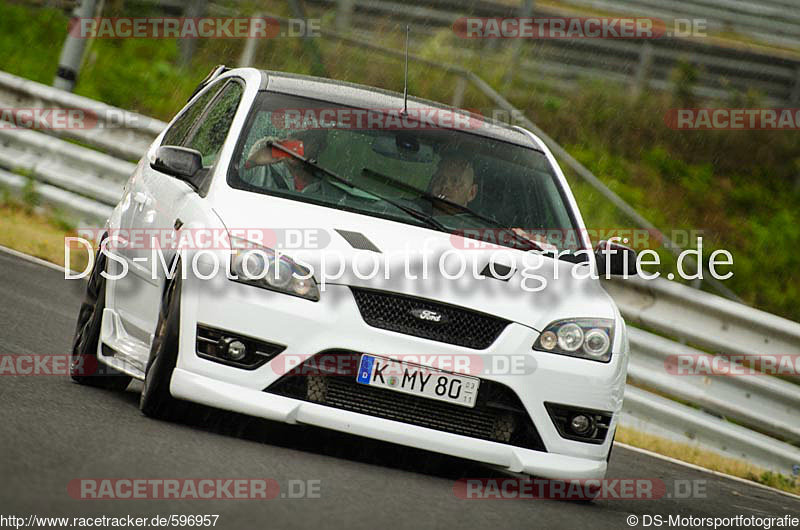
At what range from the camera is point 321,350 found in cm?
579

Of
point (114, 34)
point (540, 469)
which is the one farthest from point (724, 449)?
point (114, 34)

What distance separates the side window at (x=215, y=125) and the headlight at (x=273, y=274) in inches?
40.1

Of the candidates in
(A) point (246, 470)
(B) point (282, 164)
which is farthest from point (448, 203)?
(A) point (246, 470)

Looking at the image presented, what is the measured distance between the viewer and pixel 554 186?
7.40 metres

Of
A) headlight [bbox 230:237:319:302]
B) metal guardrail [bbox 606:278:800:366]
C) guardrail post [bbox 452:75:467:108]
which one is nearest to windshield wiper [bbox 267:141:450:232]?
headlight [bbox 230:237:319:302]

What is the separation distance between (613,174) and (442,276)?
9.98m

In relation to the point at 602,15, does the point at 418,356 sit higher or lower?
lower

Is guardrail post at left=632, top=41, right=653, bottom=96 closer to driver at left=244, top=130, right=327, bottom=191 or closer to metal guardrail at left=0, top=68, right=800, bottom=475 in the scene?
metal guardrail at left=0, top=68, right=800, bottom=475

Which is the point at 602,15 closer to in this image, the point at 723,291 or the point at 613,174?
the point at 613,174

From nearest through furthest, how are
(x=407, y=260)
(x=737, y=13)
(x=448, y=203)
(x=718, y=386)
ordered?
1. (x=407, y=260)
2. (x=448, y=203)
3. (x=718, y=386)
4. (x=737, y=13)

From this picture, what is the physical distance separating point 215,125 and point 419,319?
1978 millimetres

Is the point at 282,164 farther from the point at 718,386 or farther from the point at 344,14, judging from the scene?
the point at 344,14

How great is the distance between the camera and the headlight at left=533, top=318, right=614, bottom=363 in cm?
608

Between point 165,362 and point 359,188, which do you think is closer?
point 165,362
